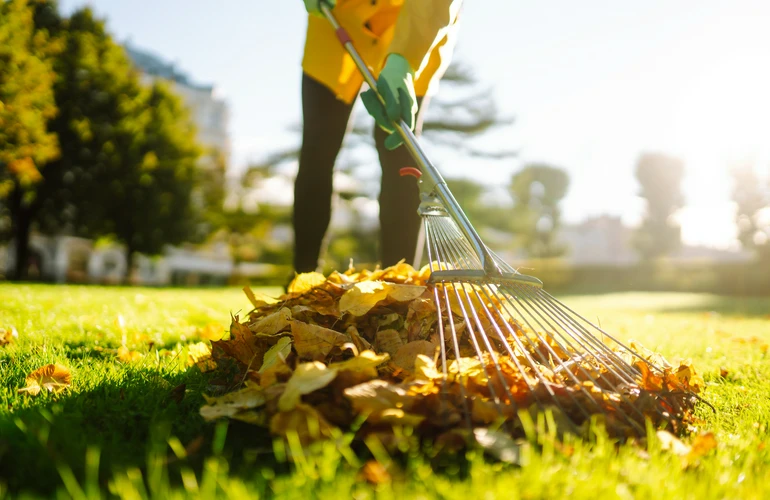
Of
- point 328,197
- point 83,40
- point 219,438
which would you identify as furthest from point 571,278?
point 219,438

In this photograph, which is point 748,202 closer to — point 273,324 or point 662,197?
point 662,197

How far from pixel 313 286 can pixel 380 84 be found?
74 cm

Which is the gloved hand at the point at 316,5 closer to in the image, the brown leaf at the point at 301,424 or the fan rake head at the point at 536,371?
the fan rake head at the point at 536,371

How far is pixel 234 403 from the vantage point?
121cm

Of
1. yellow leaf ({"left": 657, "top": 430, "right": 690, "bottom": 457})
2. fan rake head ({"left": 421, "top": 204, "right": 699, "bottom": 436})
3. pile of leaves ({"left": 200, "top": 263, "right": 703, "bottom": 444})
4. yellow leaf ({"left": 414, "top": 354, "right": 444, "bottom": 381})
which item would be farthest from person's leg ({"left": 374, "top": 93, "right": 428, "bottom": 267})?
yellow leaf ({"left": 657, "top": 430, "right": 690, "bottom": 457})

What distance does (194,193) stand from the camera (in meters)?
18.4

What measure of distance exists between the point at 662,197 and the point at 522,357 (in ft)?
133

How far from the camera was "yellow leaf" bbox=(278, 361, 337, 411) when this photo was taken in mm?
1128

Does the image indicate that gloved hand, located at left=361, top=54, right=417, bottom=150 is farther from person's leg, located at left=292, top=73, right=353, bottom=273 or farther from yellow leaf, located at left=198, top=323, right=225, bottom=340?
yellow leaf, located at left=198, top=323, right=225, bottom=340

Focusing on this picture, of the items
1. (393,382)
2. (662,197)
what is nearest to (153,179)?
(393,382)

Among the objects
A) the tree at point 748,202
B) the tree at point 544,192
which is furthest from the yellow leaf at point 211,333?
the tree at point 544,192

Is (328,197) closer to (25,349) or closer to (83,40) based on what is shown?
(25,349)

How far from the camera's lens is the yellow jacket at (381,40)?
1996 millimetres

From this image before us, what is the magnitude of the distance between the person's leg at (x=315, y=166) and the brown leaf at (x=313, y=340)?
1076mm
